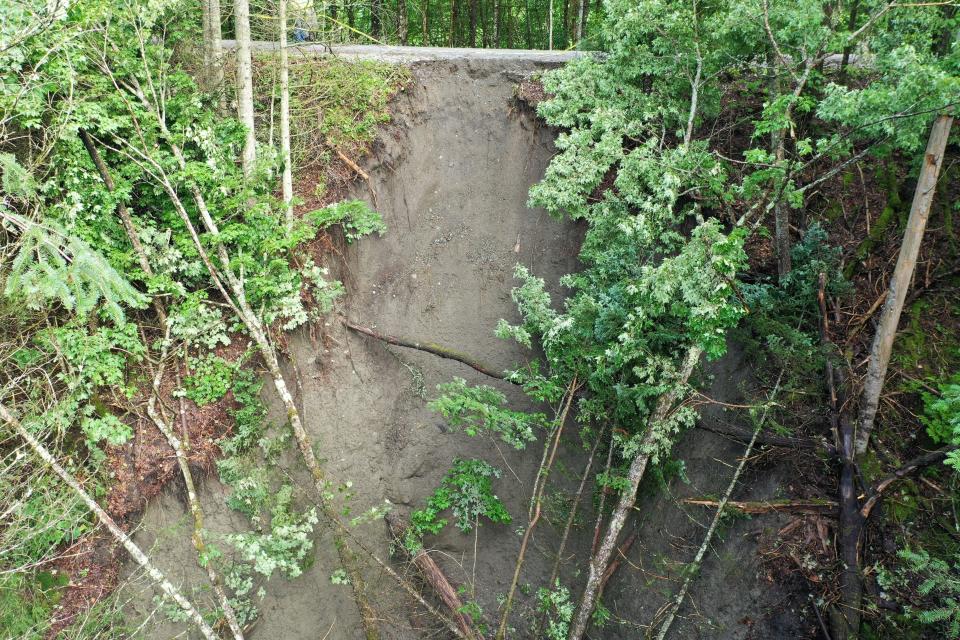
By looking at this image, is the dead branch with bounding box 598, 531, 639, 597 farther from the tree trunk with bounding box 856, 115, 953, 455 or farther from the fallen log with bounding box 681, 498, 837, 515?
the tree trunk with bounding box 856, 115, 953, 455

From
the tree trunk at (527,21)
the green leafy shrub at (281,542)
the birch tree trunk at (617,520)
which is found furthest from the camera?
the tree trunk at (527,21)

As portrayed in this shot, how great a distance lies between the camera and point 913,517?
6.14 meters

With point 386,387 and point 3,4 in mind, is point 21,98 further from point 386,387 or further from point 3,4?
point 386,387

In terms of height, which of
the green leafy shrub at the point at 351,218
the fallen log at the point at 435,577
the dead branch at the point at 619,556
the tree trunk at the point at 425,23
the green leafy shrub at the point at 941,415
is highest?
the tree trunk at the point at 425,23

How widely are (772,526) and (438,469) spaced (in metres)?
5.04

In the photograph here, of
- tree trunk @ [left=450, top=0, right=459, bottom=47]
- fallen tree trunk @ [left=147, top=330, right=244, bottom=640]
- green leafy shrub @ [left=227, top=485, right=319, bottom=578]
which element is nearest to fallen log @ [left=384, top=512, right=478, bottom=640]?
green leafy shrub @ [left=227, top=485, right=319, bottom=578]

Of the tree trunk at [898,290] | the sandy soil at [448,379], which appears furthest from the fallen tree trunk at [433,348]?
the tree trunk at [898,290]

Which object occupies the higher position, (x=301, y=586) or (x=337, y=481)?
(x=337, y=481)

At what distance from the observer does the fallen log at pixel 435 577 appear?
28.0ft

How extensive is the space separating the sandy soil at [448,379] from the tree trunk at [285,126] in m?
1.42

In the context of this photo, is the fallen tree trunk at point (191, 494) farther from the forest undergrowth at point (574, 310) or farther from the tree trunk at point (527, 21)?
the tree trunk at point (527, 21)

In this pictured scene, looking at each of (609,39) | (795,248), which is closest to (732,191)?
(795,248)

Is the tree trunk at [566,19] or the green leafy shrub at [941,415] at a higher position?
the tree trunk at [566,19]

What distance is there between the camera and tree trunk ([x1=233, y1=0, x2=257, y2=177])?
890 centimetres
